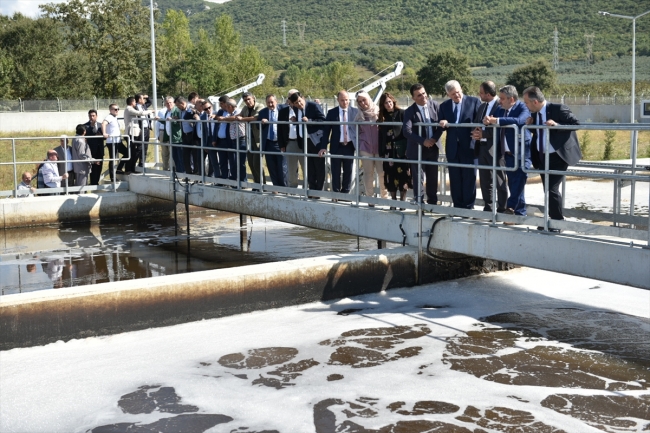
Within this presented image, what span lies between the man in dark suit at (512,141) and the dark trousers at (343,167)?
8.58 feet

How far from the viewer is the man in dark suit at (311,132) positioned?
12.1m

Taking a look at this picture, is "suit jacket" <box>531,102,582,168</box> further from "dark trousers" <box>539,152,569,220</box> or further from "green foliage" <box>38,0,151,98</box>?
"green foliage" <box>38,0,151,98</box>

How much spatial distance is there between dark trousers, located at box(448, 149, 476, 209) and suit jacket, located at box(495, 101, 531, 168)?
47 centimetres

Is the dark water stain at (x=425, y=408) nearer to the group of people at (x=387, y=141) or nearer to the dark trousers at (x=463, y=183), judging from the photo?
the group of people at (x=387, y=141)

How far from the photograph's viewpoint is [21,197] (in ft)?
53.0

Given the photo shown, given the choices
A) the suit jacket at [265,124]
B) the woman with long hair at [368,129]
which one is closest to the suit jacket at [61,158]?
the suit jacket at [265,124]

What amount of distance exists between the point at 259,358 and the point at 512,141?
12.3 feet

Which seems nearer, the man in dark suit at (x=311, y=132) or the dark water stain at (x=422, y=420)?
the dark water stain at (x=422, y=420)

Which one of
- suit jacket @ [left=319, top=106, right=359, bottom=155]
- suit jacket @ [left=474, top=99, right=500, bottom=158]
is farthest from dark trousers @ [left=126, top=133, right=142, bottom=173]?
suit jacket @ [left=474, top=99, right=500, bottom=158]

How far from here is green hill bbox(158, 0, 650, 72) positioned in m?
110

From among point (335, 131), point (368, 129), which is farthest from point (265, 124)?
point (368, 129)

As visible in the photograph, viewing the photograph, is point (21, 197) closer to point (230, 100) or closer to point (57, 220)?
point (57, 220)

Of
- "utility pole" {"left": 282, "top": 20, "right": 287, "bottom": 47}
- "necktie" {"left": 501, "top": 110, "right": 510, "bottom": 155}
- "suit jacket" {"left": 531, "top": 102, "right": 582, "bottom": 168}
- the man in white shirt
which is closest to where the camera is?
"suit jacket" {"left": 531, "top": 102, "right": 582, "bottom": 168}

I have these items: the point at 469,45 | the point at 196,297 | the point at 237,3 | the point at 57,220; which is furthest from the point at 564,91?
the point at 237,3
